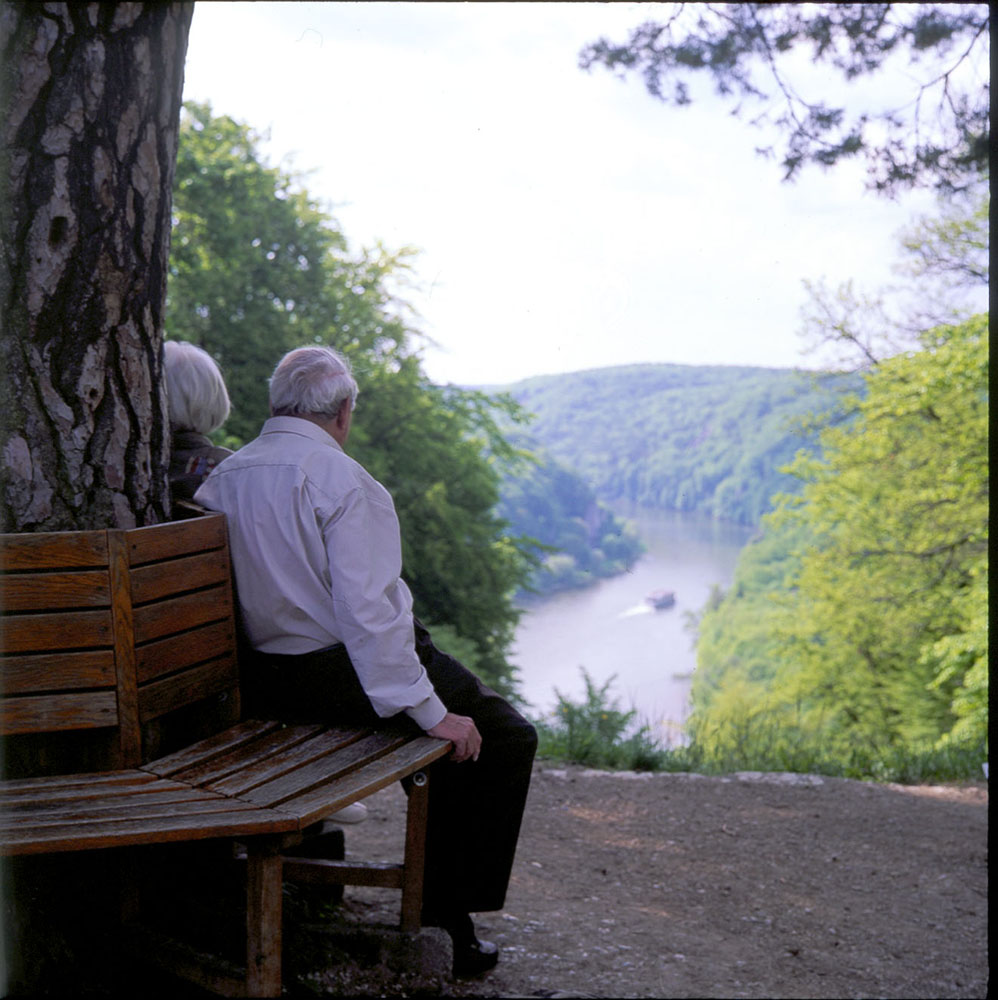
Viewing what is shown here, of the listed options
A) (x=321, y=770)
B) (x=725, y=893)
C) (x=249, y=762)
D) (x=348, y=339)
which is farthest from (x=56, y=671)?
(x=348, y=339)

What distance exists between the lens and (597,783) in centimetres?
510

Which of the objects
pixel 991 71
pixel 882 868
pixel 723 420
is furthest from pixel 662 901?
pixel 723 420

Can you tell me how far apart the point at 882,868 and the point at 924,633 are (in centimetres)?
1605

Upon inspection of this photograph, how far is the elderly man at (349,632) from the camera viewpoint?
237 centimetres

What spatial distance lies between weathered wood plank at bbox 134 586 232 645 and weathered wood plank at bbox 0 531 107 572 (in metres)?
0.16

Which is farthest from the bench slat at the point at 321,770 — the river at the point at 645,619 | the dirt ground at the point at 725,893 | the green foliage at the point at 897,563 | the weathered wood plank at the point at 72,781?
the river at the point at 645,619

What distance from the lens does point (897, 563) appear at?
18938mm

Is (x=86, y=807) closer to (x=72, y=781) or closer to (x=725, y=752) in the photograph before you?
(x=72, y=781)

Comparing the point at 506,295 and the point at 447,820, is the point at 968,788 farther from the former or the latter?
the point at 506,295

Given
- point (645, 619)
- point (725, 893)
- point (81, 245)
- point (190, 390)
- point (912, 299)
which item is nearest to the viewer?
point (81, 245)

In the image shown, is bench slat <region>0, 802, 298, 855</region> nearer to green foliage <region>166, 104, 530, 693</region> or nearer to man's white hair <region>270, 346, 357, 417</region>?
man's white hair <region>270, 346, 357, 417</region>

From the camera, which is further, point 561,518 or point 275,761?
point 561,518

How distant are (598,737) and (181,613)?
3.89m

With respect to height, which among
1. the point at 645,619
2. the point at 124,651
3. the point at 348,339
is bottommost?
the point at 645,619
